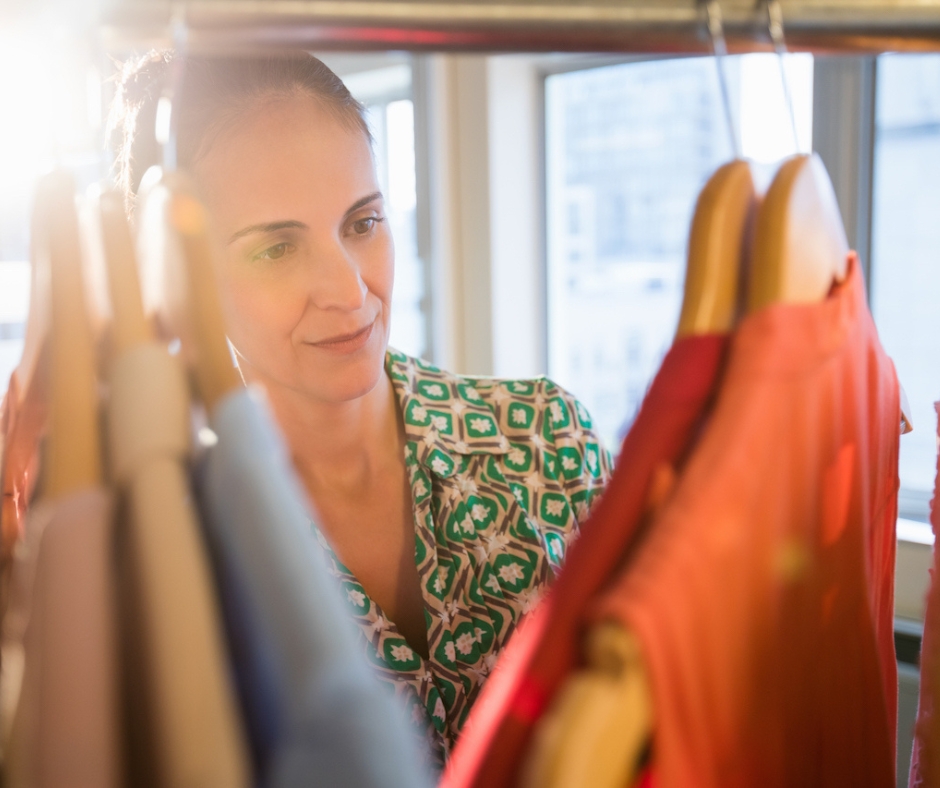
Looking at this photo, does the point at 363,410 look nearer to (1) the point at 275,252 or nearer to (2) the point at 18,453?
(1) the point at 275,252

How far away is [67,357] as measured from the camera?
1.20 ft

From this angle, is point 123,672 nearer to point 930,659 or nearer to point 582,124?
point 930,659

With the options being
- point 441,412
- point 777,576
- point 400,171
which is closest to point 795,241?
point 777,576

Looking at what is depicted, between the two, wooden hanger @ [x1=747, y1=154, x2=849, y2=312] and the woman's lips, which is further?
the woman's lips

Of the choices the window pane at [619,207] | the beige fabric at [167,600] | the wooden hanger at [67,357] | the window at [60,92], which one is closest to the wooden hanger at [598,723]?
the beige fabric at [167,600]

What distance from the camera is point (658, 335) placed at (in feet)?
7.67

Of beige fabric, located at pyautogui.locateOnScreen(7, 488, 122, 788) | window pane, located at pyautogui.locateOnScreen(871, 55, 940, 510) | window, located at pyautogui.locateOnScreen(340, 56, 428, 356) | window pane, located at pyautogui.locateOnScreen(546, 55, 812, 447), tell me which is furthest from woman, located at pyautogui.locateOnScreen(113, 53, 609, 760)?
window, located at pyautogui.locateOnScreen(340, 56, 428, 356)

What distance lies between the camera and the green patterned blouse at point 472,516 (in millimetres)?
906

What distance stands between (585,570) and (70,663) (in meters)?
0.21

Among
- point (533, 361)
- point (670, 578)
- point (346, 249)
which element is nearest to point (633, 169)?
point (533, 361)

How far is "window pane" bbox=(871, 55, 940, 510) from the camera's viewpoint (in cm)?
166

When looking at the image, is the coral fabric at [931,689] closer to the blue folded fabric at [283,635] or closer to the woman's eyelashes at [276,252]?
the blue folded fabric at [283,635]

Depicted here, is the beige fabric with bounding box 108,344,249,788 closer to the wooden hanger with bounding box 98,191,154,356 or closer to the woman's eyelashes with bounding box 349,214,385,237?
the wooden hanger with bounding box 98,191,154,356

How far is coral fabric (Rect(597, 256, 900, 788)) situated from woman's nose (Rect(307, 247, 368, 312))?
1.96ft
